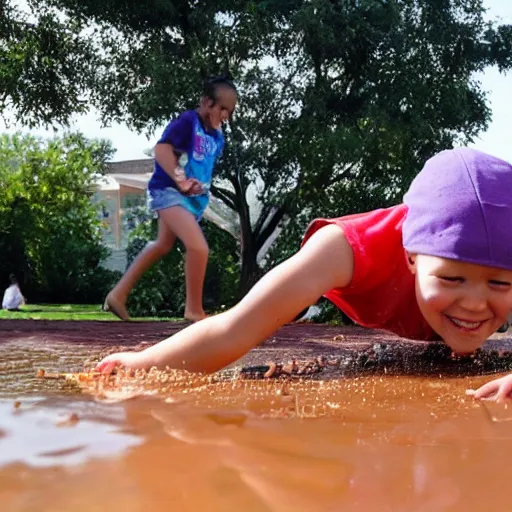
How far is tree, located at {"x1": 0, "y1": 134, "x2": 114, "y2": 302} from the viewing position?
51.4 ft

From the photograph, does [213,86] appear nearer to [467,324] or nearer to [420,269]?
[420,269]

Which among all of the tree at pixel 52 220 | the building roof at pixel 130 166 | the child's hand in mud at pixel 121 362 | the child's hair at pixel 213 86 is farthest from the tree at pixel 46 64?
the building roof at pixel 130 166

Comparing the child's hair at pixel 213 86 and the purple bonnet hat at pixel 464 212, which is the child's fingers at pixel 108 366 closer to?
the purple bonnet hat at pixel 464 212

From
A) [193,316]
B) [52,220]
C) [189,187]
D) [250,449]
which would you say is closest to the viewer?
[250,449]

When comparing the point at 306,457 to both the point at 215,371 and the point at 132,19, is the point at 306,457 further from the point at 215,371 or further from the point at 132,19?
the point at 132,19

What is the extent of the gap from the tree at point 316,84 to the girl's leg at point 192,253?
537 cm

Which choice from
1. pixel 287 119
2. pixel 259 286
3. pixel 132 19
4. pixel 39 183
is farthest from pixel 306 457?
pixel 39 183

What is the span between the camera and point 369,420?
125cm

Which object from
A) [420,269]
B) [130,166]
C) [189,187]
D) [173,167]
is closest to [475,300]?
[420,269]

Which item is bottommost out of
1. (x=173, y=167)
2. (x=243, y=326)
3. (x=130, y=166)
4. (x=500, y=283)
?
(x=243, y=326)

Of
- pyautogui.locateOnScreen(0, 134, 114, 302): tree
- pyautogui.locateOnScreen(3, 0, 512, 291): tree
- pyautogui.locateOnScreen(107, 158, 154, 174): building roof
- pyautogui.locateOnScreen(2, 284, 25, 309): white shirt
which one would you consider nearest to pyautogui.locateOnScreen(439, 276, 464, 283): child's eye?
pyautogui.locateOnScreen(3, 0, 512, 291): tree

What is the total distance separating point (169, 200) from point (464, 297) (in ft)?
10.8

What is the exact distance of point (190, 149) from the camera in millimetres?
4980

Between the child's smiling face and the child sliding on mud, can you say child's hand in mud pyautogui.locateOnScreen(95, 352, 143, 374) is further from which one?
the child's smiling face
